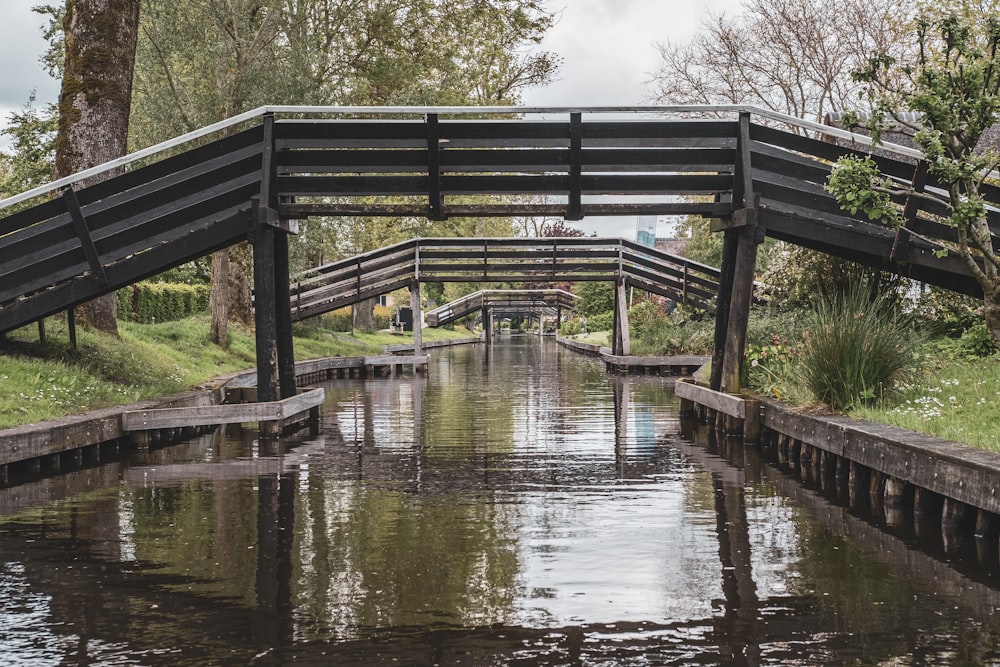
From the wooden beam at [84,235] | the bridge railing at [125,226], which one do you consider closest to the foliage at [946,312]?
the bridge railing at [125,226]

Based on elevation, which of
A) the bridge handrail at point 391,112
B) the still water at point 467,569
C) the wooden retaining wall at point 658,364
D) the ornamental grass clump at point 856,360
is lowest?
the still water at point 467,569

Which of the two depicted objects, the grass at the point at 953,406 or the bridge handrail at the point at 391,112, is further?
the bridge handrail at the point at 391,112

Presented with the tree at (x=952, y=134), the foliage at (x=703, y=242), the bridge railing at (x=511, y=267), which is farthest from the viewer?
the foliage at (x=703, y=242)

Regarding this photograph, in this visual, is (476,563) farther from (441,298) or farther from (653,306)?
(441,298)

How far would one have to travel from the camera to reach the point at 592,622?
5.33 m

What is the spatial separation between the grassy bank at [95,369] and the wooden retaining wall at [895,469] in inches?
317

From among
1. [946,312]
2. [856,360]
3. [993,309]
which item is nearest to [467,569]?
[856,360]

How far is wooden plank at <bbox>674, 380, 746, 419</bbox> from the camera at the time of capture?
12594 millimetres

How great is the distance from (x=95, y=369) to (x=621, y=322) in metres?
17.1

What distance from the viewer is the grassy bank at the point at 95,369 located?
472 inches

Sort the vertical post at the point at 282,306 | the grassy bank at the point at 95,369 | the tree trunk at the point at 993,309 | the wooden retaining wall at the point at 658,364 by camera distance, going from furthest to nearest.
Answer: the wooden retaining wall at the point at 658,364 → the vertical post at the point at 282,306 → the grassy bank at the point at 95,369 → the tree trunk at the point at 993,309

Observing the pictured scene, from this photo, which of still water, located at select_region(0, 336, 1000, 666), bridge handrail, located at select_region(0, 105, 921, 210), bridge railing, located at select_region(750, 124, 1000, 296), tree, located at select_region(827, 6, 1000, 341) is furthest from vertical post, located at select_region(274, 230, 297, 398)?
tree, located at select_region(827, 6, 1000, 341)

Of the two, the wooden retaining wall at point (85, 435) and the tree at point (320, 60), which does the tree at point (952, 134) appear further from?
the tree at point (320, 60)

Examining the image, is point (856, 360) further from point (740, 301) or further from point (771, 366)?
point (771, 366)
